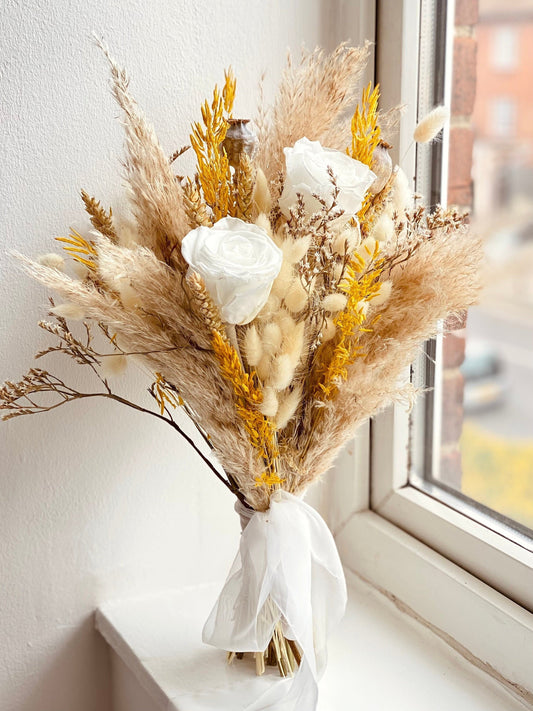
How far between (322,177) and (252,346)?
18cm

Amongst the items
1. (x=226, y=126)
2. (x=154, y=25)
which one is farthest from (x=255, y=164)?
(x=154, y=25)

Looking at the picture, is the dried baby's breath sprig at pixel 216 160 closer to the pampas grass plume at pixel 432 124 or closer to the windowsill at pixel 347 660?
the pampas grass plume at pixel 432 124

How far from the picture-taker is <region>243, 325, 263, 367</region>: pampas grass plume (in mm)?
795

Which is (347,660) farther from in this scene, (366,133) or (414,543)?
(366,133)

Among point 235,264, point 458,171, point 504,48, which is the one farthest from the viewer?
point 458,171

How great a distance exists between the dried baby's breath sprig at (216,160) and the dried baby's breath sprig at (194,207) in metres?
0.03

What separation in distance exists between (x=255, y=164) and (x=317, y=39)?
37 cm

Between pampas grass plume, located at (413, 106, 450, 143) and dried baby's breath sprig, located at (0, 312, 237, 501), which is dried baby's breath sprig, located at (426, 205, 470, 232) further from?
dried baby's breath sprig, located at (0, 312, 237, 501)

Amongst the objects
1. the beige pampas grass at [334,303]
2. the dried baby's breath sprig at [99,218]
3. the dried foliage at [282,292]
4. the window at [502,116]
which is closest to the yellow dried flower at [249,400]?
the dried foliage at [282,292]

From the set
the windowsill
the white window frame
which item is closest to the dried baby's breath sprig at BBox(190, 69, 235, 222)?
the white window frame

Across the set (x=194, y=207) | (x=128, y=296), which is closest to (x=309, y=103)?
(x=194, y=207)

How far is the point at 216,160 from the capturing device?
2.65ft

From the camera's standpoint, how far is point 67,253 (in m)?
1.00

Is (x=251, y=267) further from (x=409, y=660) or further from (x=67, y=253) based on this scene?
(x=409, y=660)
